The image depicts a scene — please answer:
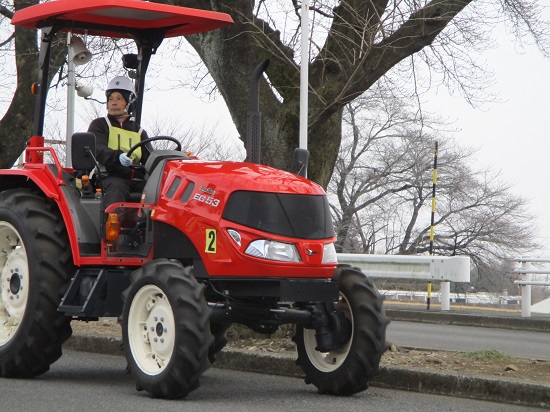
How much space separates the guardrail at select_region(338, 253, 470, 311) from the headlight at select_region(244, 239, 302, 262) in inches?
300

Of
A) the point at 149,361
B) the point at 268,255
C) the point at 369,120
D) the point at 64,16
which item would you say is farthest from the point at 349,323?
the point at 369,120

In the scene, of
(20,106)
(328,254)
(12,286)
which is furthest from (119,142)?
(20,106)

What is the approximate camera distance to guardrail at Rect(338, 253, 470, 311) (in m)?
15.0

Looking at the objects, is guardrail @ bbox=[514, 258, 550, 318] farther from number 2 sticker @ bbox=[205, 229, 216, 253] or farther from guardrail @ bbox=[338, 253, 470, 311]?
number 2 sticker @ bbox=[205, 229, 216, 253]

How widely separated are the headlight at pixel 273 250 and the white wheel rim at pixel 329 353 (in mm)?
→ 771

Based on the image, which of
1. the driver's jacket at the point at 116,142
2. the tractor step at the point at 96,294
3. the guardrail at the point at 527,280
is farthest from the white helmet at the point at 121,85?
the guardrail at the point at 527,280

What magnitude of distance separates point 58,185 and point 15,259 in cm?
78

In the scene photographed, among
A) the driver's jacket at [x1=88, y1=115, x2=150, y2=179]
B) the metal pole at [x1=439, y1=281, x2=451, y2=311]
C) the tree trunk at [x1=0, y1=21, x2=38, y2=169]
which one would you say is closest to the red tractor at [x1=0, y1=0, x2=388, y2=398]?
the driver's jacket at [x1=88, y1=115, x2=150, y2=179]

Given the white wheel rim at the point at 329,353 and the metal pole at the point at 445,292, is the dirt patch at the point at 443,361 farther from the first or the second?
the metal pole at the point at 445,292

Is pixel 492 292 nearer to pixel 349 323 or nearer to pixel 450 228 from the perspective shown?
pixel 450 228

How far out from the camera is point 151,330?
7582 mm

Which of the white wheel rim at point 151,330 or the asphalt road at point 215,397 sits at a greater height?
the white wheel rim at point 151,330

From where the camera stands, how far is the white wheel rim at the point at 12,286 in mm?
8812

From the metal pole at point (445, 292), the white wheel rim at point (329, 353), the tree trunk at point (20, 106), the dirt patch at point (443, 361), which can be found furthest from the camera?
the tree trunk at point (20, 106)
